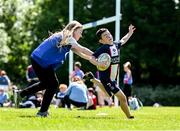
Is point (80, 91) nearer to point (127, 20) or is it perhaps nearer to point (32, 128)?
point (32, 128)

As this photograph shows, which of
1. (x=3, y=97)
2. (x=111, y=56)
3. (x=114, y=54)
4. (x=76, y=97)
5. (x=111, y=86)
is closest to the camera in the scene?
(x=111, y=86)

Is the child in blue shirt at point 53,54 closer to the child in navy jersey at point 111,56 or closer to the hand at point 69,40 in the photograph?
the hand at point 69,40

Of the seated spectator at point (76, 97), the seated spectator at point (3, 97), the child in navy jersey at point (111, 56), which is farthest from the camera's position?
the seated spectator at point (3, 97)

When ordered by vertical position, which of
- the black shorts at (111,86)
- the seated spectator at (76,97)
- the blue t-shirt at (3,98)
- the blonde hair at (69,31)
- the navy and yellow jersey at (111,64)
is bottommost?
the blue t-shirt at (3,98)

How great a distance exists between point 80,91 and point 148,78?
2821cm

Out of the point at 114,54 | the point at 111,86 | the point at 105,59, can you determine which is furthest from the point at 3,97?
the point at 105,59

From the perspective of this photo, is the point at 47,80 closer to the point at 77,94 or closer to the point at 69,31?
the point at 69,31

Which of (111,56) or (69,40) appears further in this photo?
(111,56)

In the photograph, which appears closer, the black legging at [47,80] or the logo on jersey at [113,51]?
the black legging at [47,80]

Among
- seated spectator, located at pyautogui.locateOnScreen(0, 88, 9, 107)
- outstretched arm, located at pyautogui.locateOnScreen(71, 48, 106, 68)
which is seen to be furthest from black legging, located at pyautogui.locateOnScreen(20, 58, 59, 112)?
seated spectator, located at pyautogui.locateOnScreen(0, 88, 9, 107)

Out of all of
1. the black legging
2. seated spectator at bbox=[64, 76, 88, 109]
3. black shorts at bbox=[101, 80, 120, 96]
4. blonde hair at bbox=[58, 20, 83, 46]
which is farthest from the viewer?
seated spectator at bbox=[64, 76, 88, 109]

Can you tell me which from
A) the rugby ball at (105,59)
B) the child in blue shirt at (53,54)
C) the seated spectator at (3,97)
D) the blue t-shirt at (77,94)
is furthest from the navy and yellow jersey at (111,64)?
the seated spectator at (3,97)

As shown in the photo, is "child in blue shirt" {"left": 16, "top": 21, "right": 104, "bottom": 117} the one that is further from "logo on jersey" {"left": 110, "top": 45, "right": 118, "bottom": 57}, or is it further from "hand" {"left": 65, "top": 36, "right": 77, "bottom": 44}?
"logo on jersey" {"left": 110, "top": 45, "right": 118, "bottom": 57}

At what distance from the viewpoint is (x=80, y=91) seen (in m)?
19.5
